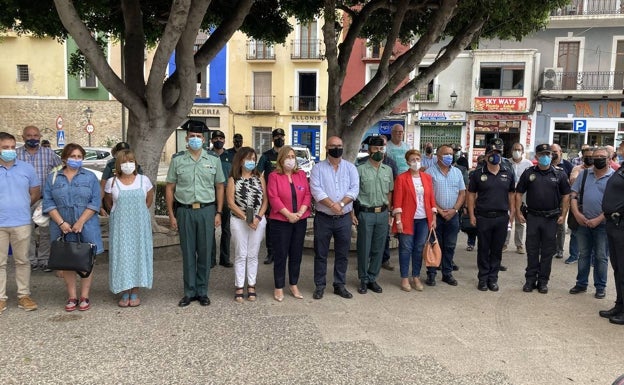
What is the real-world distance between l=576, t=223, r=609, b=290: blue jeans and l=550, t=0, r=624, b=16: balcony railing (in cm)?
2347

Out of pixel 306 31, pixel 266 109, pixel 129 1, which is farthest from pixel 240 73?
pixel 129 1

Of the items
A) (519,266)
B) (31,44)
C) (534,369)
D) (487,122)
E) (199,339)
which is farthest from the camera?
(31,44)

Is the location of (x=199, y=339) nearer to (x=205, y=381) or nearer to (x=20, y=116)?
(x=205, y=381)

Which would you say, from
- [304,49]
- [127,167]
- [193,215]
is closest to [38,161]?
[127,167]

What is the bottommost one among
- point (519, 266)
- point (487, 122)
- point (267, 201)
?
point (519, 266)

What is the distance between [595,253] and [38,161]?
7.16m

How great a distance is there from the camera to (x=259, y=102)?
103 ft

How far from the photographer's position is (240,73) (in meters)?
31.2

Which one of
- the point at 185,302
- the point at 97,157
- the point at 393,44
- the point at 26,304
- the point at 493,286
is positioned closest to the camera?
the point at 26,304

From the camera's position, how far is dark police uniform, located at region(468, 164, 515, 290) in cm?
610

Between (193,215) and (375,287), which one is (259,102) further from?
(193,215)

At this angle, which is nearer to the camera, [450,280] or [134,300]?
[134,300]

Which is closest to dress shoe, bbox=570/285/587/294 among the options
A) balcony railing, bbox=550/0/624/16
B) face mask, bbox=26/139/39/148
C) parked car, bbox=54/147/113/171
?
face mask, bbox=26/139/39/148

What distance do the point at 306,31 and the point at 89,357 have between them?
28765 millimetres
